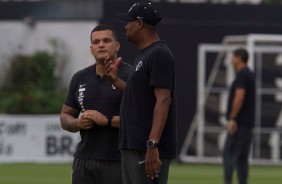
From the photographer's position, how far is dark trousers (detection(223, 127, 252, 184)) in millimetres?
15688

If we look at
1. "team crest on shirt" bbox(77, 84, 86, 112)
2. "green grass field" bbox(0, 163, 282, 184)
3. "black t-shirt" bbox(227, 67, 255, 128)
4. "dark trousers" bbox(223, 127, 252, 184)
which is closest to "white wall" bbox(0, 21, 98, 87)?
"green grass field" bbox(0, 163, 282, 184)

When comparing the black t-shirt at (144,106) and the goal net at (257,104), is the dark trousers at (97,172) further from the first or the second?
the goal net at (257,104)

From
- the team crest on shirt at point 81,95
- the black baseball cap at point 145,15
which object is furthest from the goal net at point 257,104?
the black baseball cap at point 145,15

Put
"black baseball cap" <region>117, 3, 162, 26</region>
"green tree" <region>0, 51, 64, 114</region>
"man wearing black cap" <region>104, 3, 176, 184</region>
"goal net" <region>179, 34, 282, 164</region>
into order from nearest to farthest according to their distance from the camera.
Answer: "man wearing black cap" <region>104, 3, 176, 184</region> → "black baseball cap" <region>117, 3, 162, 26</region> → "goal net" <region>179, 34, 282, 164</region> → "green tree" <region>0, 51, 64, 114</region>

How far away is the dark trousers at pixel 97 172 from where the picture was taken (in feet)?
30.9

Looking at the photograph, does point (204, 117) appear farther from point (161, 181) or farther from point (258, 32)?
point (161, 181)

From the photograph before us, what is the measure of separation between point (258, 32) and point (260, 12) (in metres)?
0.69

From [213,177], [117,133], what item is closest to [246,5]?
[213,177]

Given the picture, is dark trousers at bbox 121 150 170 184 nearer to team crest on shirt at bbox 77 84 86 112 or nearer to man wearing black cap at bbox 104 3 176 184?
man wearing black cap at bbox 104 3 176 184

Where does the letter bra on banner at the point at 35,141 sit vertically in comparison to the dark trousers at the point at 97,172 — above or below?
above

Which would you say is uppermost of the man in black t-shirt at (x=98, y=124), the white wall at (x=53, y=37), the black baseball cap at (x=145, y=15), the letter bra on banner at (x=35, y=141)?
the white wall at (x=53, y=37)

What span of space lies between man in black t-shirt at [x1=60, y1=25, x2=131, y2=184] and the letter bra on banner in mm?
14900

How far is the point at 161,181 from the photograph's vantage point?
8.26 meters

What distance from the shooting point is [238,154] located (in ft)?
51.5
